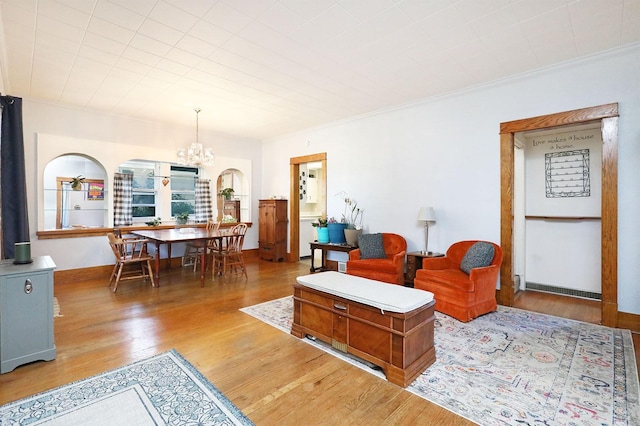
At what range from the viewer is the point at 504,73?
378 centimetres

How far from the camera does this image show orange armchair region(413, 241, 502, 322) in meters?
3.32

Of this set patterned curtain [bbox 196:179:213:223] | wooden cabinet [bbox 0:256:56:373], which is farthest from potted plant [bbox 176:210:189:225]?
wooden cabinet [bbox 0:256:56:373]

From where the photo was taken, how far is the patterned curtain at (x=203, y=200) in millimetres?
6703

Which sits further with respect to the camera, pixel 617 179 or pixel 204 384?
pixel 617 179

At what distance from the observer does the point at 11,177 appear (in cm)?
385

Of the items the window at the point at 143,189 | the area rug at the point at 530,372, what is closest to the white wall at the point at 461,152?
the area rug at the point at 530,372

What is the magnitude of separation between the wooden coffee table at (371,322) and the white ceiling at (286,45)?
7.69 ft

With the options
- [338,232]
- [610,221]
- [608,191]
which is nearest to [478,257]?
[610,221]

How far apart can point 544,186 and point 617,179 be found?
1.49m

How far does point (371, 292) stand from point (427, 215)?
224cm

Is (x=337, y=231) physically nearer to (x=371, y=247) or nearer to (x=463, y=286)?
(x=371, y=247)

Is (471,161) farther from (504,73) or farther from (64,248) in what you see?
(64,248)

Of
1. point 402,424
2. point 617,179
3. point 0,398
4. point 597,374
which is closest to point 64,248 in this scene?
point 0,398

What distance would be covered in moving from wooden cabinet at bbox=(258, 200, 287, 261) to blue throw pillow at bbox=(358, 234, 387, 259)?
8.42 ft
